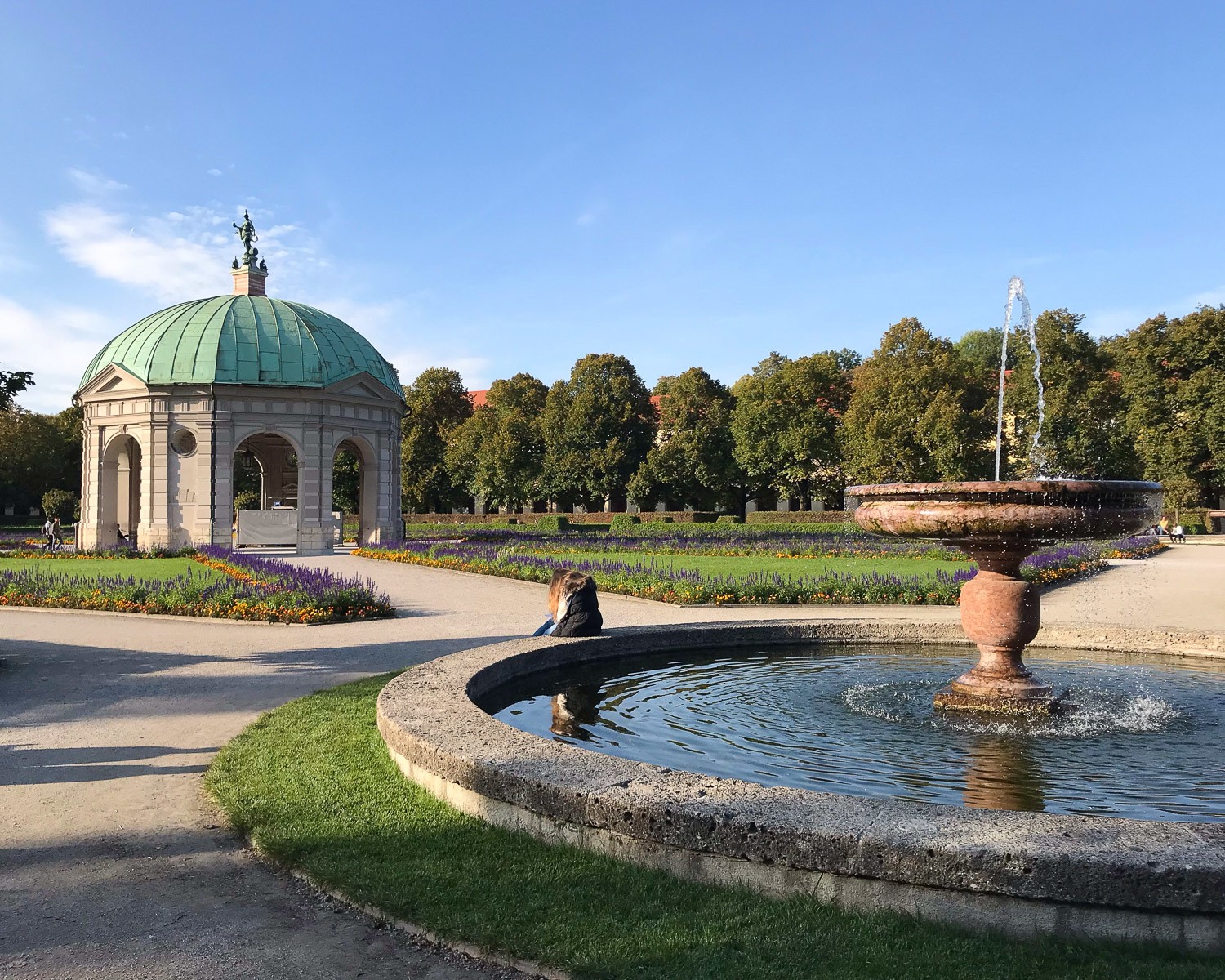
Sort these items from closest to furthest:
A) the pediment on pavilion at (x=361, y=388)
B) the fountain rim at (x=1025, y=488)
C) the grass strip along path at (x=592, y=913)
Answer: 1. the grass strip along path at (x=592, y=913)
2. the fountain rim at (x=1025, y=488)
3. the pediment on pavilion at (x=361, y=388)

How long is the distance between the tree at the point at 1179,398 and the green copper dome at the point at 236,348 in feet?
137

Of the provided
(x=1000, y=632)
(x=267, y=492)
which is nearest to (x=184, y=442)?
(x=267, y=492)

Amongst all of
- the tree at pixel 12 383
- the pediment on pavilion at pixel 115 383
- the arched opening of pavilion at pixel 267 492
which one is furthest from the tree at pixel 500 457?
the tree at pixel 12 383

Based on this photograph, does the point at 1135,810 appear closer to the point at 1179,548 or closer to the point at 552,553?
the point at 552,553

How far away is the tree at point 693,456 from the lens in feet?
205

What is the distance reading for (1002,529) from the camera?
292 inches

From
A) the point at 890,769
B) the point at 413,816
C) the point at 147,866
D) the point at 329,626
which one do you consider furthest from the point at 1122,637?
the point at 329,626

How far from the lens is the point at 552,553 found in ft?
107

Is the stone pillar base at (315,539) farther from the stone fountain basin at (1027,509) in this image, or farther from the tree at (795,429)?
the stone fountain basin at (1027,509)

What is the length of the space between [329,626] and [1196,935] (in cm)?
1359

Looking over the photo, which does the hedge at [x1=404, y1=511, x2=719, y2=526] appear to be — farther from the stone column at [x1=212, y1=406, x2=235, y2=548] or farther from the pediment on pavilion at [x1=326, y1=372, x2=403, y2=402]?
the stone column at [x1=212, y1=406, x2=235, y2=548]

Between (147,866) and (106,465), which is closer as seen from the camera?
(147,866)

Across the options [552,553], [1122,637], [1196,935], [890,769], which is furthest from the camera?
[552,553]

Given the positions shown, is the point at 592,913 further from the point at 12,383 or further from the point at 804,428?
the point at 804,428
